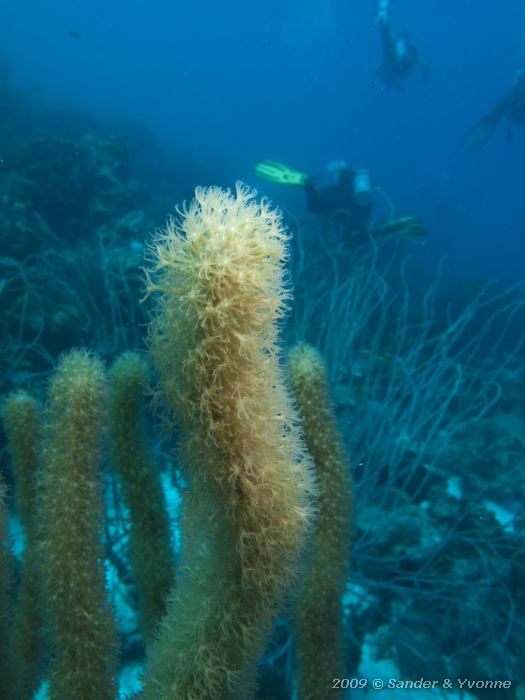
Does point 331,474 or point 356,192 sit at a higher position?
point 356,192

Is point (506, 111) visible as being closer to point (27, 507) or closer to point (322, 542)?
point (322, 542)

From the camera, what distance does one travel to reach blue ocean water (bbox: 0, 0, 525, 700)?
4.52 metres

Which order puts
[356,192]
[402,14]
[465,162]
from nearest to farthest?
1. [356,192]
2. [402,14]
3. [465,162]

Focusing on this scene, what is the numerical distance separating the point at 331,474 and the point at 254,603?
96cm

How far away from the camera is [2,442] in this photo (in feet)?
15.2

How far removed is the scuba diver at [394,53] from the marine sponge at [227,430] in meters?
23.0

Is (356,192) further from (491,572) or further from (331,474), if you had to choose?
(331,474)

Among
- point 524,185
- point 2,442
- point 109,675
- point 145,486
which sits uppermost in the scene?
point 524,185

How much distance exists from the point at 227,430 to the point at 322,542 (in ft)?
4.81

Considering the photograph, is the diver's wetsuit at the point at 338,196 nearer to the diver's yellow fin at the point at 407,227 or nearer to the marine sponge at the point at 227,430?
the diver's yellow fin at the point at 407,227

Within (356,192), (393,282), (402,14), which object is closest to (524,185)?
(402,14)

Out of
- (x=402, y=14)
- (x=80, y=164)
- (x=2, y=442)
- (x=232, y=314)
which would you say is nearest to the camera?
(x=232, y=314)

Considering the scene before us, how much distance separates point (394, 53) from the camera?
20.2 metres

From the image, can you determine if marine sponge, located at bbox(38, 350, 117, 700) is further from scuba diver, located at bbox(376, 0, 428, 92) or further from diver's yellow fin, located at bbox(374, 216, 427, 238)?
scuba diver, located at bbox(376, 0, 428, 92)
